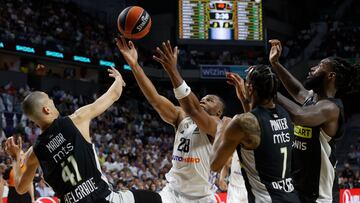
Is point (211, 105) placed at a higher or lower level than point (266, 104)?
lower

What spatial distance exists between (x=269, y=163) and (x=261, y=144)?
0.15 meters

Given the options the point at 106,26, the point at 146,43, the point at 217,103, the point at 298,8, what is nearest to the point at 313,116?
the point at 217,103

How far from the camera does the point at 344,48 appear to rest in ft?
79.6

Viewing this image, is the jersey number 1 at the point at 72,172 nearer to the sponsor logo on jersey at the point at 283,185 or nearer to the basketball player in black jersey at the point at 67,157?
the basketball player in black jersey at the point at 67,157

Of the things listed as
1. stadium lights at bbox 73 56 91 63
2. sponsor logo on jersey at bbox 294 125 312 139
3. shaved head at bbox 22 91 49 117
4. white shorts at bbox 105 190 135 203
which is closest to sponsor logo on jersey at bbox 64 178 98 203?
white shorts at bbox 105 190 135 203

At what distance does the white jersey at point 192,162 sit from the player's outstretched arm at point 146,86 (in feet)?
0.69

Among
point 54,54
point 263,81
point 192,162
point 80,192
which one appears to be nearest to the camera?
point 263,81

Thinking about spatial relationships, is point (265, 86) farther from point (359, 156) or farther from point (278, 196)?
point (359, 156)

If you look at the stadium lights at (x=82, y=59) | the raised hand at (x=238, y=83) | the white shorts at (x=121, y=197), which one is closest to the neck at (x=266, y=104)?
the raised hand at (x=238, y=83)

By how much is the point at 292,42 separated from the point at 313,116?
24.2m

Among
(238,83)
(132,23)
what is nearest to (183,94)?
(238,83)

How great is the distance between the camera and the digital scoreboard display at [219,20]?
687 inches

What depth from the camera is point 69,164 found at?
3832 mm

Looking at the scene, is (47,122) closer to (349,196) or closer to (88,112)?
(88,112)
